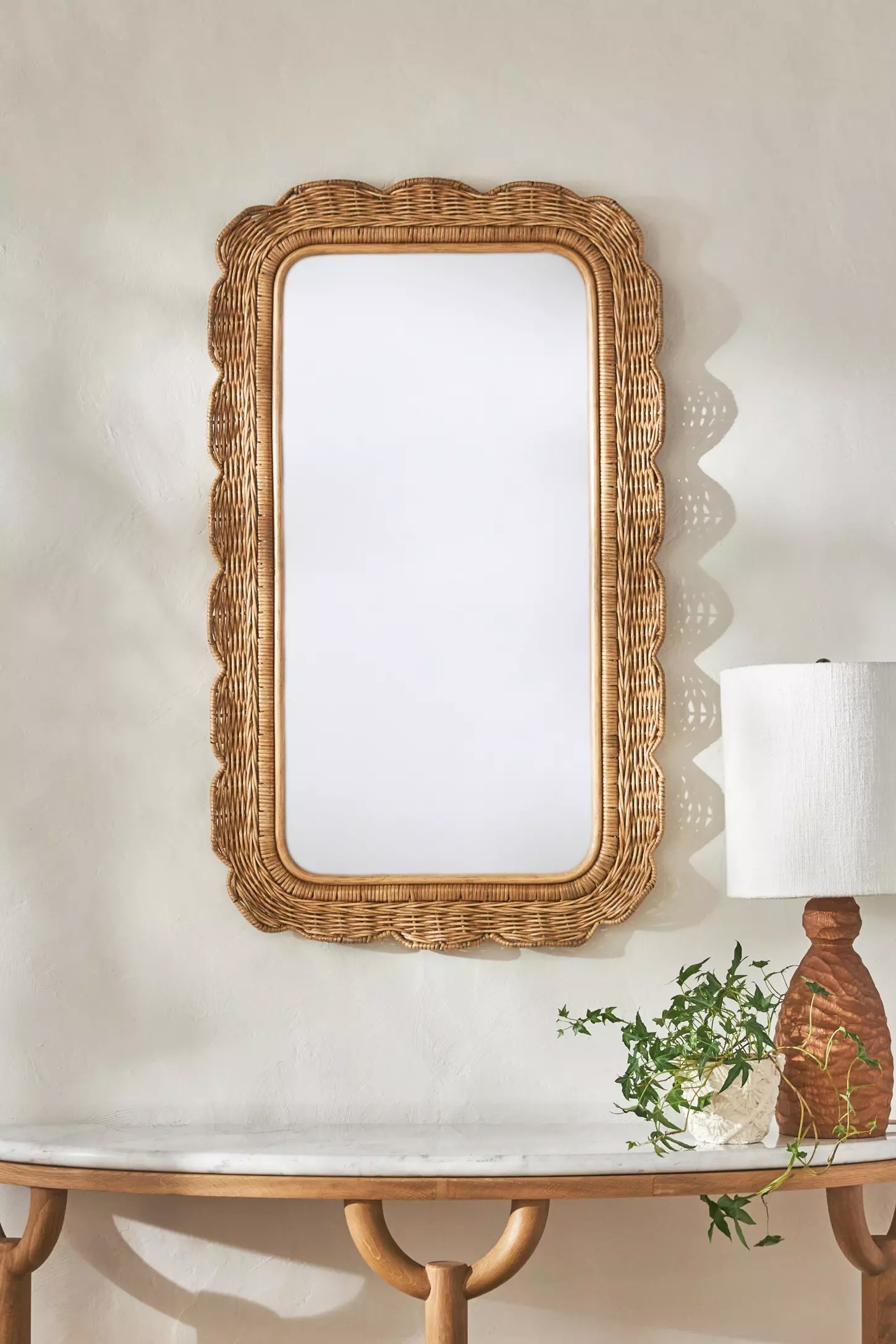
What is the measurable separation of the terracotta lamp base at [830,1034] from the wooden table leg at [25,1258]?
0.88 m

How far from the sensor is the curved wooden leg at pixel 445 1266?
1.30 metres

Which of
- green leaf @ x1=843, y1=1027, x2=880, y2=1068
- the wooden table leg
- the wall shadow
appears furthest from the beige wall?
green leaf @ x1=843, y1=1027, x2=880, y2=1068

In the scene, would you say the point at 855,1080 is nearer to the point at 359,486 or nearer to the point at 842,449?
the point at 842,449

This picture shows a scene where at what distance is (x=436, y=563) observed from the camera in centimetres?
162

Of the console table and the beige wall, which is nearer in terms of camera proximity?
the console table

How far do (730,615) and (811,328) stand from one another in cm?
42

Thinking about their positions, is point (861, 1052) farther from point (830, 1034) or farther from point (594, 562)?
point (594, 562)

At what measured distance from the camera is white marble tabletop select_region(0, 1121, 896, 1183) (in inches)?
50.7

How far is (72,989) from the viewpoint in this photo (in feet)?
5.22

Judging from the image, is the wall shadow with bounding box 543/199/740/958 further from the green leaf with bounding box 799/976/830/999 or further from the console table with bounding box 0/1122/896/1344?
the console table with bounding box 0/1122/896/1344

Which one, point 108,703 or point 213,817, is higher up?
point 108,703

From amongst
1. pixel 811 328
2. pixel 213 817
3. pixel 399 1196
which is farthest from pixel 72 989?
pixel 811 328

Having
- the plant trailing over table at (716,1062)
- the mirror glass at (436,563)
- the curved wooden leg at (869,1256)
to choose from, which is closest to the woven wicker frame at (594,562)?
the mirror glass at (436,563)

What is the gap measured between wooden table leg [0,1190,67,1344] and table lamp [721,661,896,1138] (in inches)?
34.5
